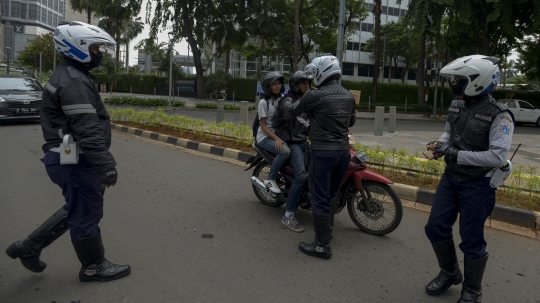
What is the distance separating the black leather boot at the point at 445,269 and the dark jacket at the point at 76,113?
246 centimetres

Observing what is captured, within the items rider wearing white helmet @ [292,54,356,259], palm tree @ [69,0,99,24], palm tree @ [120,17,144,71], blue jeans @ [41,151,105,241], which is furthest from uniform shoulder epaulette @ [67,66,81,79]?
palm tree @ [120,17,144,71]

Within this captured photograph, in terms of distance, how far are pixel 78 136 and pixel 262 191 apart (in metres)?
3.19

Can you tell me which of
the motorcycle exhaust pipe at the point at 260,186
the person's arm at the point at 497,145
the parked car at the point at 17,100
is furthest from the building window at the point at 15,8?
the person's arm at the point at 497,145

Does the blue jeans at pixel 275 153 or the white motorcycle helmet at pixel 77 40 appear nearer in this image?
the white motorcycle helmet at pixel 77 40

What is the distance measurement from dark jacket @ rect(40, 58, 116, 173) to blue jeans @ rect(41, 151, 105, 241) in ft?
0.48

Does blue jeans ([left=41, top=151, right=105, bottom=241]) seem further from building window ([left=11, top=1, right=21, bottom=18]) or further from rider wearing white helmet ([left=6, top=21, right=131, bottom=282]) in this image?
building window ([left=11, top=1, right=21, bottom=18])

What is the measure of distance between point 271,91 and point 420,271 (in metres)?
2.55

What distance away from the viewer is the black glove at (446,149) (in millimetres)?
3339

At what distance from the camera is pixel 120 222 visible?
202 inches

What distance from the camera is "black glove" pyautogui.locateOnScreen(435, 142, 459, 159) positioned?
3.34 meters

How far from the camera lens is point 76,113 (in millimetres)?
3174

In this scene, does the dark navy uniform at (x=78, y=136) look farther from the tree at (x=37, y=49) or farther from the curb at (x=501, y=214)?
the tree at (x=37, y=49)

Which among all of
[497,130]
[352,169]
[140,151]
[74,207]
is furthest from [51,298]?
[140,151]

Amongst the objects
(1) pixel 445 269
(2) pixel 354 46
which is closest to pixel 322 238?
(1) pixel 445 269
